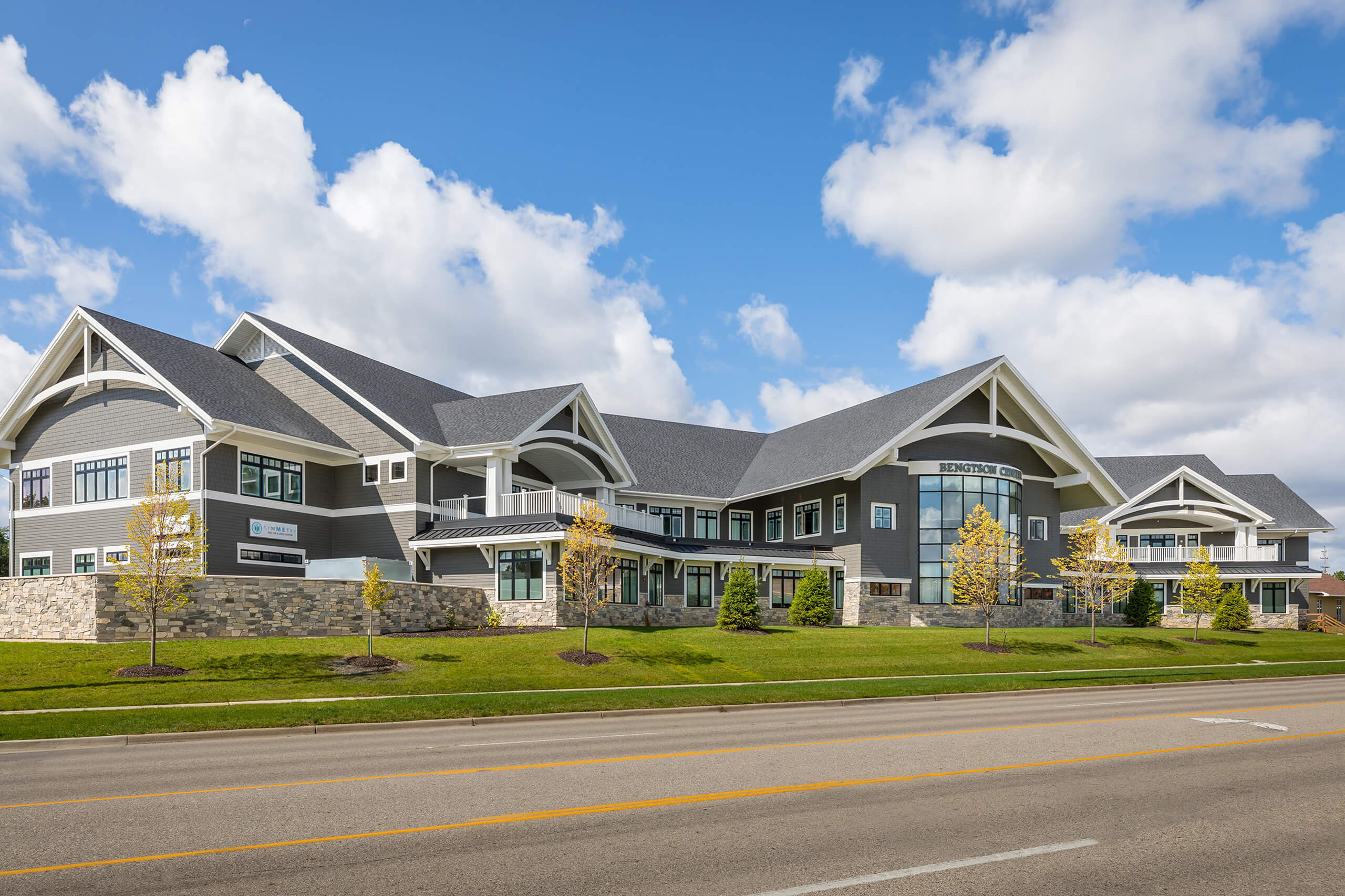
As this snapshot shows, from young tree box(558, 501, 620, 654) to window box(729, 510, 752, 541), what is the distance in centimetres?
1950

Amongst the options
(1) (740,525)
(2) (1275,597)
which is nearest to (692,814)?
(1) (740,525)

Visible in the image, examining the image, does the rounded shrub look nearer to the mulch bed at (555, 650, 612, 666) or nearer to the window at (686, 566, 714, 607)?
the window at (686, 566, 714, 607)

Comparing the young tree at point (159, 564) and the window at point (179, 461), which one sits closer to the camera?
the young tree at point (159, 564)

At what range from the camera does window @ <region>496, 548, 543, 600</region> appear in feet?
112

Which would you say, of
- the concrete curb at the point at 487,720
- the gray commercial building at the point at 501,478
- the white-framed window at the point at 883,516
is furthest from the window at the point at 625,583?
the concrete curb at the point at 487,720

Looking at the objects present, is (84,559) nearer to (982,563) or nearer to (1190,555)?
→ (982,563)

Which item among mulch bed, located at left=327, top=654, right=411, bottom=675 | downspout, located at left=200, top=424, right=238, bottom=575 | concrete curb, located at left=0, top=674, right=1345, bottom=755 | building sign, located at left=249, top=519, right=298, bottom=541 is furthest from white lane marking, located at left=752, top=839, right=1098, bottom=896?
building sign, located at left=249, top=519, right=298, bottom=541

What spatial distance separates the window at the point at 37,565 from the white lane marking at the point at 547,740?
2917cm

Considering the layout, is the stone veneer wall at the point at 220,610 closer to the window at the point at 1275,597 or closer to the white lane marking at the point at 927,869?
the white lane marking at the point at 927,869

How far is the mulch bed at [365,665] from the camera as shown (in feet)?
77.9

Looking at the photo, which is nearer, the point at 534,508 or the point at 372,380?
the point at 534,508

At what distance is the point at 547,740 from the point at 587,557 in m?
14.0

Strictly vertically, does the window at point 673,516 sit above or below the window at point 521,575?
above

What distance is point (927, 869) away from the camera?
715cm
